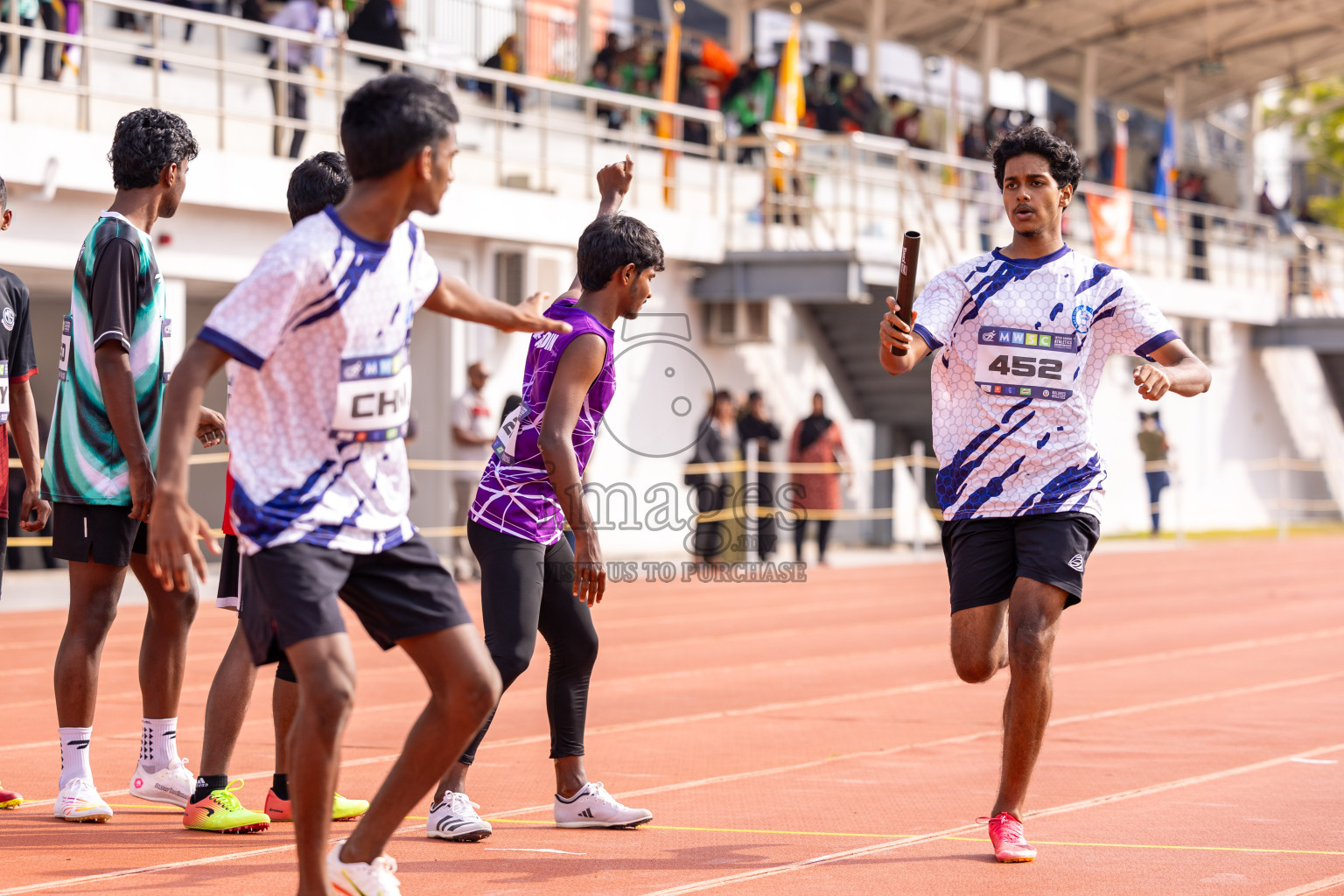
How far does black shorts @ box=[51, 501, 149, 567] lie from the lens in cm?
566

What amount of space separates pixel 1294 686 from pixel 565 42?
19.1 m

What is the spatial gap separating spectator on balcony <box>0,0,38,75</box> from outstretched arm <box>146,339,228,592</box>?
41.8 ft

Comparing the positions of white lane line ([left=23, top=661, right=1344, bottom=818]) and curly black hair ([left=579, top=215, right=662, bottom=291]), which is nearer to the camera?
curly black hair ([left=579, top=215, right=662, bottom=291])

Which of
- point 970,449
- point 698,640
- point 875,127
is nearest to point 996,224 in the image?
point 875,127

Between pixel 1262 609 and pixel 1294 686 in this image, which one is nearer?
pixel 1294 686

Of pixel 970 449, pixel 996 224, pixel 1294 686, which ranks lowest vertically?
pixel 1294 686

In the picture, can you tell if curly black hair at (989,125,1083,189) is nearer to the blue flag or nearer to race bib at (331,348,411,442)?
race bib at (331,348,411,442)

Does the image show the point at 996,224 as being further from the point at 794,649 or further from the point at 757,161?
the point at 794,649

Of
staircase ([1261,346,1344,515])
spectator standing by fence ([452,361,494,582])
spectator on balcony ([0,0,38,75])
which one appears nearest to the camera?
spectator on balcony ([0,0,38,75])

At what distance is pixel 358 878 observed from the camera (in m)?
4.09

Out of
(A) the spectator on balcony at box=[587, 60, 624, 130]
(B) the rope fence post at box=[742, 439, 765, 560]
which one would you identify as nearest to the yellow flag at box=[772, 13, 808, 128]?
(A) the spectator on balcony at box=[587, 60, 624, 130]

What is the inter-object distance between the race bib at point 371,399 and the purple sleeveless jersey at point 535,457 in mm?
1404

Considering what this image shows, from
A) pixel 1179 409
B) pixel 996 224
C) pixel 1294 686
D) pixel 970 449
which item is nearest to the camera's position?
pixel 970 449

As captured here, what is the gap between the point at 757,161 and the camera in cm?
2394
